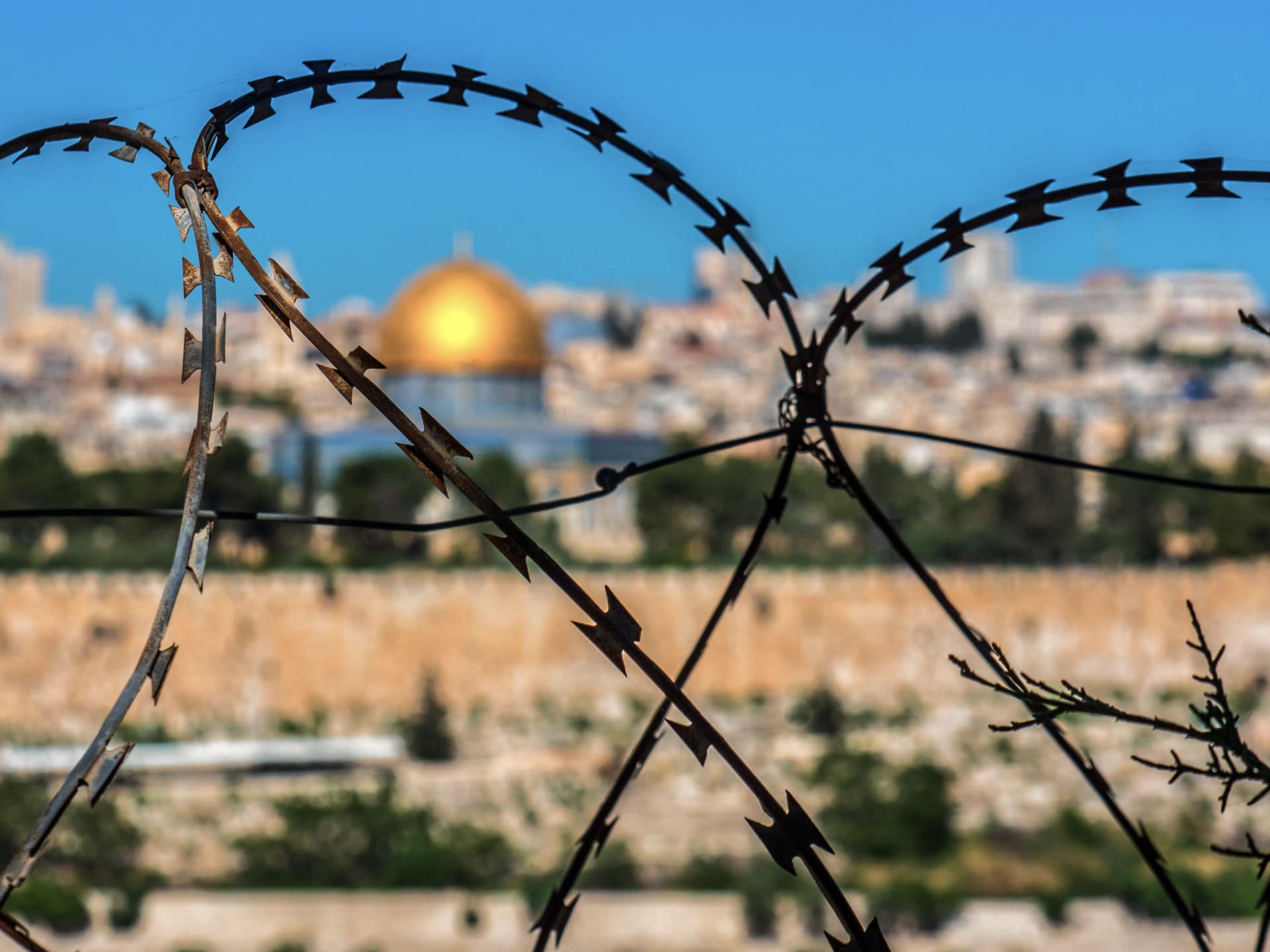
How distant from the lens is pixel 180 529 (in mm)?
1675

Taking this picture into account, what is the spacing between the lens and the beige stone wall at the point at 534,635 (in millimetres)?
22062

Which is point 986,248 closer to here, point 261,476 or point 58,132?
point 261,476

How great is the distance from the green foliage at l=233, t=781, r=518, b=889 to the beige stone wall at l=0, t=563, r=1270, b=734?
6.73 metres

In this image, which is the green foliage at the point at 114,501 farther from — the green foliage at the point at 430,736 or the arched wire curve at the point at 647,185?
the arched wire curve at the point at 647,185

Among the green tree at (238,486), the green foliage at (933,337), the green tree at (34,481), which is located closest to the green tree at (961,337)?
the green foliage at (933,337)

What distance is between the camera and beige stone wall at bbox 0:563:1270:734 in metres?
22.1

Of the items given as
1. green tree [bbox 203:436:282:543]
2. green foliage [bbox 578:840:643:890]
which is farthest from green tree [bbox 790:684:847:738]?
green tree [bbox 203:436:282:543]

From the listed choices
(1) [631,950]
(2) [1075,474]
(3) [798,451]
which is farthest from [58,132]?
(2) [1075,474]

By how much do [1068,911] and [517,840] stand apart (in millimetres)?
4281

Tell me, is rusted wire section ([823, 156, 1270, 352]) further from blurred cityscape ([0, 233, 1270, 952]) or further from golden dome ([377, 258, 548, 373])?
golden dome ([377, 258, 548, 373])

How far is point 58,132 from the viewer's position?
6.24 ft

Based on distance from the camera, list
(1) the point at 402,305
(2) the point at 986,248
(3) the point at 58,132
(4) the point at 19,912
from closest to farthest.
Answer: (3) the point at 58,132 < (4) the point at 19,912 < (1) the point at 402,305 < (2) the point at 986,248

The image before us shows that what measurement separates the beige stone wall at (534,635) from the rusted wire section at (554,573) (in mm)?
19778

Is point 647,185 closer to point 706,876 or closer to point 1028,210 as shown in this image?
point 1028,210
